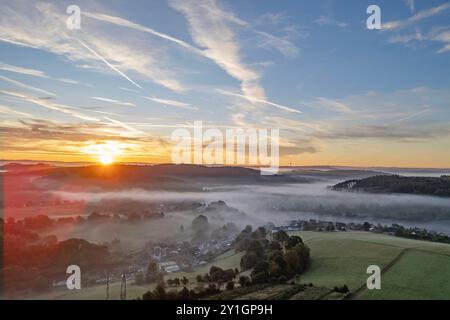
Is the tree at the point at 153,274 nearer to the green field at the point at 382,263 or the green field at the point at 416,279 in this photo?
the green field at the point at 382,263

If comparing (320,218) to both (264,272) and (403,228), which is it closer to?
(403,228)

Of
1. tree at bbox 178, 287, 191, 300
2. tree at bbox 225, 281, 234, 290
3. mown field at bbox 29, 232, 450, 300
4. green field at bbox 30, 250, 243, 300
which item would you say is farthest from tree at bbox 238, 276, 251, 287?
tree at bbox 178, 287, 191, 300

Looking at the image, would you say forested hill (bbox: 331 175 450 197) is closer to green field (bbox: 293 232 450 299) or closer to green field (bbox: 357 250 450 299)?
green field (bbox: 293 232 450 299)

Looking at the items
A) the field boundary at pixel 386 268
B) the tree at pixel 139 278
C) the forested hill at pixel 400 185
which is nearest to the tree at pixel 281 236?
the field boundary at pixel 386 268

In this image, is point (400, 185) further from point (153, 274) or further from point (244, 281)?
point (153, 274)

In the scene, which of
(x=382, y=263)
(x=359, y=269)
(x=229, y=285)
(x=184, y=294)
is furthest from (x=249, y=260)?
(x=382, y=263)

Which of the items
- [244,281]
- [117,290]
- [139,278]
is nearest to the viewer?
[244,281]
